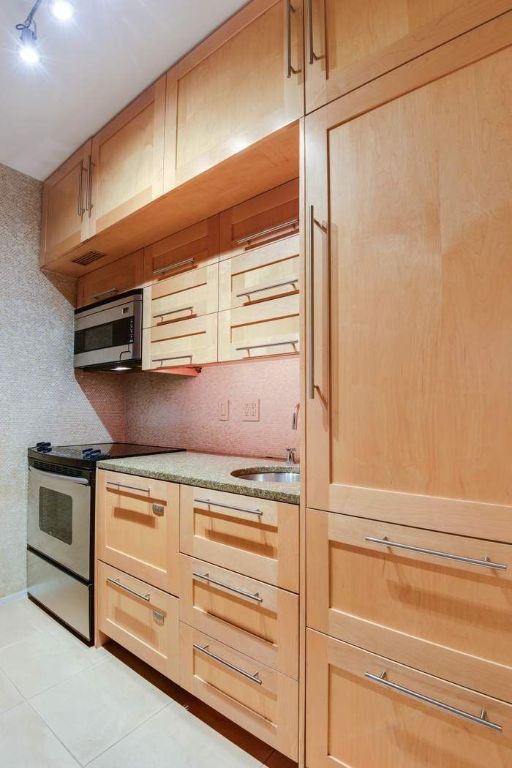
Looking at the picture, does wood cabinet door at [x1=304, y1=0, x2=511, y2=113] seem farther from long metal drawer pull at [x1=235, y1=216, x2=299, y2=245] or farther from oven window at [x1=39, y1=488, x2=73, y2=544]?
oven window at [x1=39, y1=488, x2=73, y2=544]

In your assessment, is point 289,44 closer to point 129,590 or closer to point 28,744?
point 129,590

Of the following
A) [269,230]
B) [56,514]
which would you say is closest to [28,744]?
[56,514]

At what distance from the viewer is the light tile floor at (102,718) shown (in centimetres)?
133

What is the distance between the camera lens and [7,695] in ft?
5.30

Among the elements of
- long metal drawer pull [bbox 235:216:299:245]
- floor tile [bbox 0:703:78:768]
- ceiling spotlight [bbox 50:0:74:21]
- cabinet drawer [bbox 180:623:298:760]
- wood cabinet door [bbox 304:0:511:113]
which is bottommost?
floor tile [bbox 0:703:78:768]

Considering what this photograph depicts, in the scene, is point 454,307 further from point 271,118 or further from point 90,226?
point 90,226

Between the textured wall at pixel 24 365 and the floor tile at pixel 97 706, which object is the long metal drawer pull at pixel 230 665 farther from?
the textured wall at pixel 24 365

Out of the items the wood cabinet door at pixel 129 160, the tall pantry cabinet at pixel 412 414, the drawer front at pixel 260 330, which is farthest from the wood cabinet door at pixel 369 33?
the wood cabinet door at pixel 129 160

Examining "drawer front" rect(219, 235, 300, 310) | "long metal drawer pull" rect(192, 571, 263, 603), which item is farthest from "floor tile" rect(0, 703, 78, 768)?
"drawer front" rect(219, 235, 300, 310)

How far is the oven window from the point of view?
6.77 feet

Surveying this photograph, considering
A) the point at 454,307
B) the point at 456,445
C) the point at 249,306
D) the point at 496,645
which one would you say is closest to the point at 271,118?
the point at 249,306

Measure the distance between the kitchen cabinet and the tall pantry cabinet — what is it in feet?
4.36

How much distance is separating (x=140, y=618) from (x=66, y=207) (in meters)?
2.13

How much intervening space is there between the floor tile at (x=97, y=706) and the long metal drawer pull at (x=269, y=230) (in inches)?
72.4
